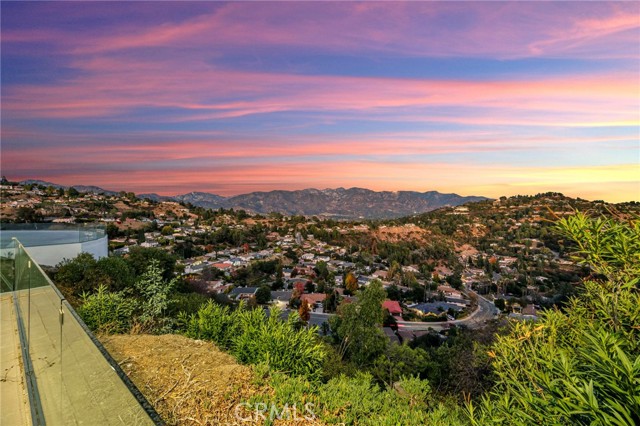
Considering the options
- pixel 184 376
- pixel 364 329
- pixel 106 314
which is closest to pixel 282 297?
pixel 364 329

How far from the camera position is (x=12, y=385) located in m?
3.36

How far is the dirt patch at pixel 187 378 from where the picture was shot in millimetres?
3215

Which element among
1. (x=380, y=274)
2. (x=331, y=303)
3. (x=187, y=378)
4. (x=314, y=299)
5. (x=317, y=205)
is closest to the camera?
(x=187, y=378)

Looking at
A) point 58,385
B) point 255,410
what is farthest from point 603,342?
point 58,385

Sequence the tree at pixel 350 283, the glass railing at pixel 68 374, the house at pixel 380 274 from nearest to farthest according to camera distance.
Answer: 1. the glass railing at pixel 68 374
2. the tree at pixel 350 283
3. the house at pixel 380 274

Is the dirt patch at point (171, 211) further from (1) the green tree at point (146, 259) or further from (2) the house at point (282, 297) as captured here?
(1) the green tree at point (146, 259)

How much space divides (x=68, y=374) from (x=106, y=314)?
3757mm

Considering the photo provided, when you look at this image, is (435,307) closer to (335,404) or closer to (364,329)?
(364,329)

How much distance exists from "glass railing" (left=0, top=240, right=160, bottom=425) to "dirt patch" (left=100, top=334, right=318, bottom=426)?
87 centimetres

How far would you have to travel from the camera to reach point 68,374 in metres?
2.56

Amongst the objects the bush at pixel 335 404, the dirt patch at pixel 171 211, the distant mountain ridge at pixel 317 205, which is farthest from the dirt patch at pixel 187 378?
the distant mountain ridge at pixel 317 205

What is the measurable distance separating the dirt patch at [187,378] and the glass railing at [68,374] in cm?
87

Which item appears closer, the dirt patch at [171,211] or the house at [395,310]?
the house at [395,310]

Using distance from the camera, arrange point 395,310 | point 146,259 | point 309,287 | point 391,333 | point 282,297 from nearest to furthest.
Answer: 1. point 146,259
2. point 391,333
3. point 282,297
4. point 395,310
5. point 309,287
